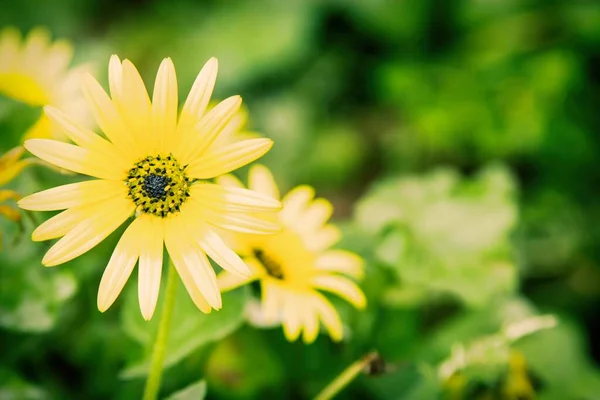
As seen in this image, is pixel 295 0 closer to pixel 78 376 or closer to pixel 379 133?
pixel 379 133

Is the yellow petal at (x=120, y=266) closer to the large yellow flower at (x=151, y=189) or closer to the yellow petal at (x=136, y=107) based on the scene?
the large yellow flower at (x=151, y=189)

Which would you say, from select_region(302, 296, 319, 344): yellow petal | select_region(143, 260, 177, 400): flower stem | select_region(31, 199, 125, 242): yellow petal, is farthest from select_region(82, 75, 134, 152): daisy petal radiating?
select_region(302, 296, 319, 344): yellow petal

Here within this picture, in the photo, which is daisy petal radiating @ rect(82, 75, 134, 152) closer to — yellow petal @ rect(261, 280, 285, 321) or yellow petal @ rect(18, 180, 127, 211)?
yellow petal @ rect(18, 180, 127, 211)

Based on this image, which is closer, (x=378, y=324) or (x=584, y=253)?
(x=378, y=324)

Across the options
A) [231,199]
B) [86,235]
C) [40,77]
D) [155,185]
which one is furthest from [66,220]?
[40,77]

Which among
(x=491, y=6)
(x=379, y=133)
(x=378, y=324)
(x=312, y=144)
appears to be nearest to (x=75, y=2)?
(x=312, y=144)

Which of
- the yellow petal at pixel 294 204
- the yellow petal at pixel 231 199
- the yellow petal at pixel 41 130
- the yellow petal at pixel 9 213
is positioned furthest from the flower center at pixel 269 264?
the yellow petal at pixel 41 130

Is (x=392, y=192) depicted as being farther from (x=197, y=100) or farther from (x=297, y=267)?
(x=197, y=100)
